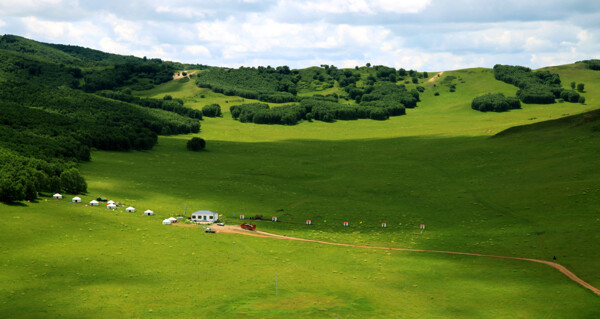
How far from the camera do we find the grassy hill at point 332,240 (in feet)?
200

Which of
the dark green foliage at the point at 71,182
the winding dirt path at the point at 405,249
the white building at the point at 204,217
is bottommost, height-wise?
the winding dirt path at the point at 405,249

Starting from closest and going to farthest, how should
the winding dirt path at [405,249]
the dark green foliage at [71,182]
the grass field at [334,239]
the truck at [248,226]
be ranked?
the grass field at [334,239]
the winding dirt path at [405,249]
the truck at [248,226]
the dark green foliage at [71,182]

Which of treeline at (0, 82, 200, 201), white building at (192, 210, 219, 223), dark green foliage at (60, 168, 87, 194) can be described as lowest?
white building at (192, 210, 219, 223)

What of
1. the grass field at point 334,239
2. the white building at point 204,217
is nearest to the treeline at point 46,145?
the grass field at point 334,239

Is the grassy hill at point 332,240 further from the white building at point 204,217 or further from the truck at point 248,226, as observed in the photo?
the white building at point 204,217

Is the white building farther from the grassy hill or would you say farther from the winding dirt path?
the grassy hill

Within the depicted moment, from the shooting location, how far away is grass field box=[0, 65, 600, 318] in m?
61.0

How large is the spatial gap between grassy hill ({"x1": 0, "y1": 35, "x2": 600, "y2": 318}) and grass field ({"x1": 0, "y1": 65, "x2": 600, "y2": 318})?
0.32 metres

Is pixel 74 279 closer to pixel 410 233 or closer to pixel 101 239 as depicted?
pixel 101 239

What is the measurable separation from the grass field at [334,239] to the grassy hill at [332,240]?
1.06ft

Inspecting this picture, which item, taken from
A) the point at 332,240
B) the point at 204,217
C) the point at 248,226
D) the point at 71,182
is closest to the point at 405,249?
the point at 332,240

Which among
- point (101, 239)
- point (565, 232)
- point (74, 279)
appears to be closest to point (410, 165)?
point (565, 232)

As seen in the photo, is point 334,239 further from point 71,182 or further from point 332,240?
point 71,182

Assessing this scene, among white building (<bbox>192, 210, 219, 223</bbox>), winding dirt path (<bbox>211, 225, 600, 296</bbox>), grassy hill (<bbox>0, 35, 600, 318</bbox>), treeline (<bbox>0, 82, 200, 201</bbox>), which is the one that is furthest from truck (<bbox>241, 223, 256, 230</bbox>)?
treeline (<bbox>0, 82, 200, 201</bbox>)
